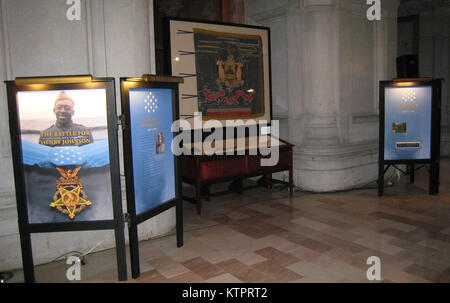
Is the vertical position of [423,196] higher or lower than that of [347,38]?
lower

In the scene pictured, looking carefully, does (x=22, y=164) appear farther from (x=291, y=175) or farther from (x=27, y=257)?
(x=291, y=175)

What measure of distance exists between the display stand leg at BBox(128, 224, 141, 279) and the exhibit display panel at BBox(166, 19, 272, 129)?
2.44 metres

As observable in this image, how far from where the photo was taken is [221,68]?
5.75m

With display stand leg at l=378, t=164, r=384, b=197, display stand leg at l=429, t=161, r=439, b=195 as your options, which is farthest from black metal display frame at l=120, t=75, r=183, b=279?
display stand leg at l=429, t=161, r=439, b=195

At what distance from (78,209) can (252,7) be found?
5154 mm

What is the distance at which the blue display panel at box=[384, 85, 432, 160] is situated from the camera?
553 cm

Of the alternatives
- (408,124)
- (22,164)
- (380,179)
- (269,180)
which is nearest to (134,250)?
(22,164)

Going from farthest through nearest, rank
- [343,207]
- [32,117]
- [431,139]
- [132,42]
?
[431,139]
[343,207]
[132,42]
[32,117]

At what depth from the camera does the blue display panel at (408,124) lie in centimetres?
553

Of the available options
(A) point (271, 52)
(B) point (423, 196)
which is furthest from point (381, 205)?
(A) point (271, 52)

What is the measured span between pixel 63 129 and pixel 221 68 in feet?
10.7

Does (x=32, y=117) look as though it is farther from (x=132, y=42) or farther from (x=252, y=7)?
(x=252, y=7)

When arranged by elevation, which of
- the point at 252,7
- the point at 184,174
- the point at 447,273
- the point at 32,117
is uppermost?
the point at 252,7

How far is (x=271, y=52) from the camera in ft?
22.0
